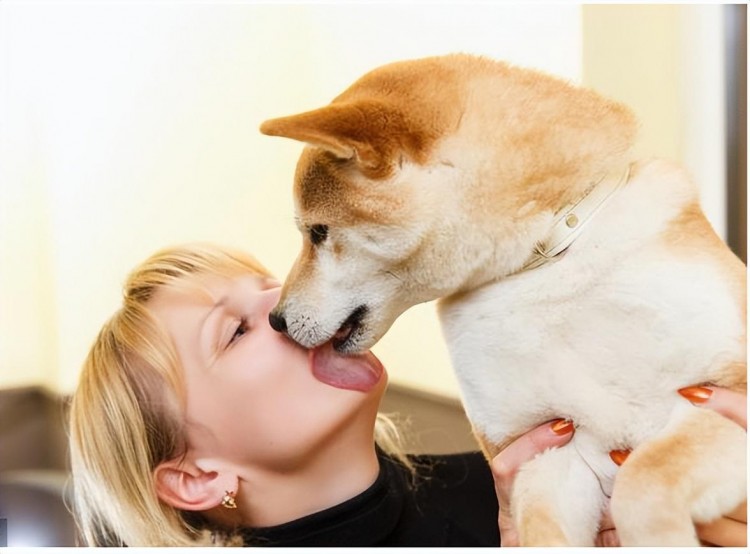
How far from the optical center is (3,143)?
1.19m

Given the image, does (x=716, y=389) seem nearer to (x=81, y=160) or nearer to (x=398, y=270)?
(x=398, y=270)

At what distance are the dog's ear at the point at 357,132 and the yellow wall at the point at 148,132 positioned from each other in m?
0.25

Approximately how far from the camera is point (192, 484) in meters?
1.17

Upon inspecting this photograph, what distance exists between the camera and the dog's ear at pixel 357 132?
88cm

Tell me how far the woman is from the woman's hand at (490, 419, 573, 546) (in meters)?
0.08

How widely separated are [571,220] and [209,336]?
568mm

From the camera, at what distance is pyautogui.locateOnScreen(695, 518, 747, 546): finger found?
3.01 feet

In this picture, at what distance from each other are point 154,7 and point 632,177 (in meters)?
0.77

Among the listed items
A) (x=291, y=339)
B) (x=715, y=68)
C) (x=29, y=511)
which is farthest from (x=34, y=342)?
(x=715, y=68)

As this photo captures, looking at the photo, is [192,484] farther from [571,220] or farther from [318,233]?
[571,220]

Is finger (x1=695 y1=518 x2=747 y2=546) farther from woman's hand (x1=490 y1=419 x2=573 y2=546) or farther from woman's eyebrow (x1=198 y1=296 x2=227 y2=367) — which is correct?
woman's eyebrow (x1=198 y1=296 x2=227 y2=367)

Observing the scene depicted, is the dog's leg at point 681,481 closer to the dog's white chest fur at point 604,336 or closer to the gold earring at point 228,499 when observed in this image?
the dog's white chest fur at point 604,336

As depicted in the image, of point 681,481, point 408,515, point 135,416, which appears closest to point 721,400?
point 681,481

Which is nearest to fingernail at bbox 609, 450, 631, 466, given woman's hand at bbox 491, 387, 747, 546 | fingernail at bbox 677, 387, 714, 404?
woman's hand at bbox 491, 387, 747, 546
